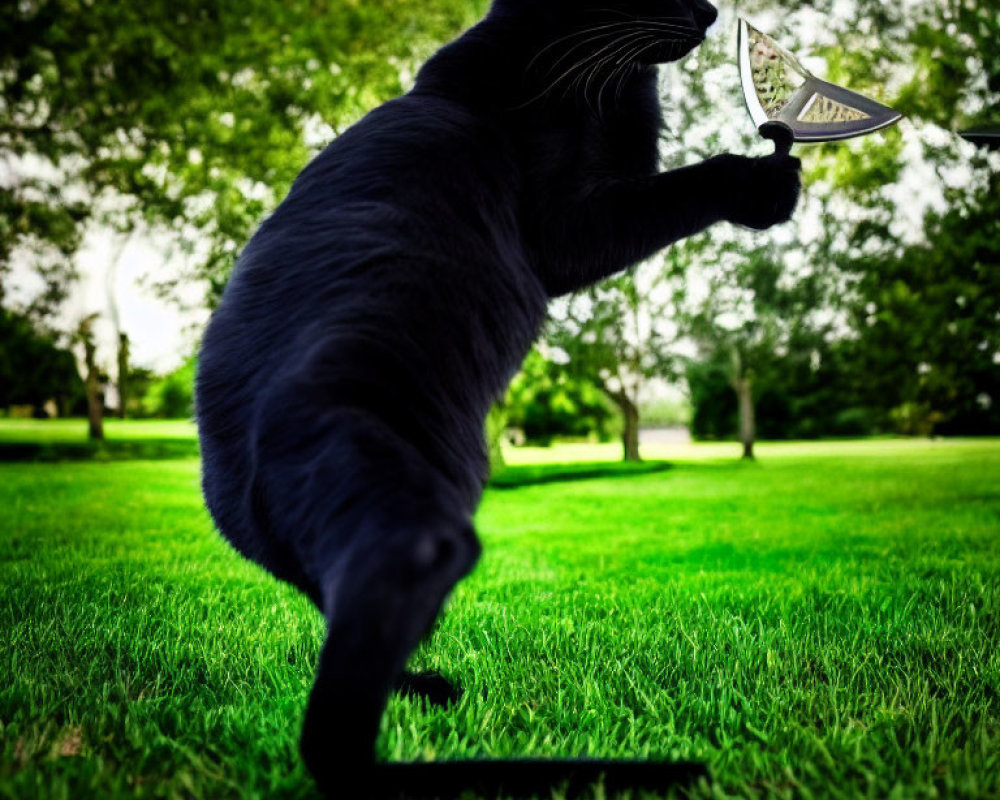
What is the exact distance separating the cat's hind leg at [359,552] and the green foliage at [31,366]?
13467mm

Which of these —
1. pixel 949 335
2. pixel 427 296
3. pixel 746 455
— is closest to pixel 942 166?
pixel 949 335

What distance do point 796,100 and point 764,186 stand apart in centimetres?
21

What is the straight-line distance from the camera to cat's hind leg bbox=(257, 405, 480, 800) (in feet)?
2.55

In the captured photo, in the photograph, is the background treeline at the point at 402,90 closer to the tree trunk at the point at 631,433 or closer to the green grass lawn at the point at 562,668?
the green grass lawn at the point at 562,668

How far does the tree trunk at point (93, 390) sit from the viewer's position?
44.5ft

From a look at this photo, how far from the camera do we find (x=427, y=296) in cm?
106

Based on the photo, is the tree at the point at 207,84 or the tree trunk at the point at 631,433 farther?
the tree trunk at the point at 631,433

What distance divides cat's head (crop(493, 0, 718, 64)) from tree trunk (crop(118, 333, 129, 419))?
1309 cm

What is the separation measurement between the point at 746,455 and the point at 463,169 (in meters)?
17.7

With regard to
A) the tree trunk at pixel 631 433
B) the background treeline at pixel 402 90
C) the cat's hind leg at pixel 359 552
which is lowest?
the tree trunk at pixel 631 433

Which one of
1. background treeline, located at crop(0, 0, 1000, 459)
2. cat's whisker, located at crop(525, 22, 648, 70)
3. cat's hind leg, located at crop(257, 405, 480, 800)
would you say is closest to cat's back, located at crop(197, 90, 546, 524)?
cat's hind leg, located at crop(257, 405, 480, 800)

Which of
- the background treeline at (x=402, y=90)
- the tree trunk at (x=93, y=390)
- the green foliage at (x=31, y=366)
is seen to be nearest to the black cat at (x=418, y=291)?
the background treeline at (x=402, y=90)

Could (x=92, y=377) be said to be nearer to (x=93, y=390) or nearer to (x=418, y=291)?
(x=93, y=390)

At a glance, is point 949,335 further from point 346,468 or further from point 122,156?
point 122,156
